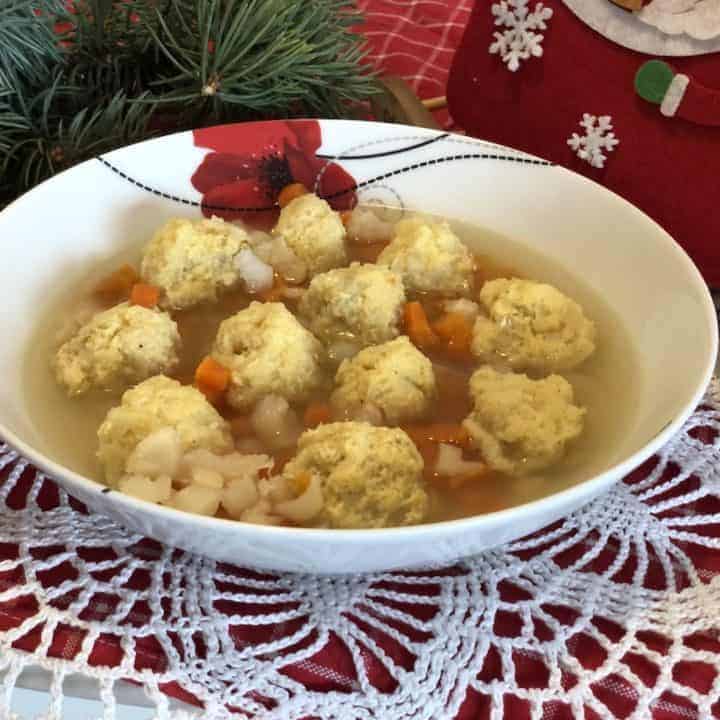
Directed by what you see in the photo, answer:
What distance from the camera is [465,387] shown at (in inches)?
33.2

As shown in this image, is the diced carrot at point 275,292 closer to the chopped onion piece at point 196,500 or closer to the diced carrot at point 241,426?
the diced carrot at point 241,426

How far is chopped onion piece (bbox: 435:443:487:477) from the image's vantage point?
75cm

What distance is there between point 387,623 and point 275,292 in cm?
41

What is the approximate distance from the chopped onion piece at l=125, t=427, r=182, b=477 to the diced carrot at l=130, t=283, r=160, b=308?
0.78 ft

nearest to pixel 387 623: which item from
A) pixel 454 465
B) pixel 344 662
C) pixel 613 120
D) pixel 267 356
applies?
pixel 344 662

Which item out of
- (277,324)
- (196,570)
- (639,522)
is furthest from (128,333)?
(639,522)

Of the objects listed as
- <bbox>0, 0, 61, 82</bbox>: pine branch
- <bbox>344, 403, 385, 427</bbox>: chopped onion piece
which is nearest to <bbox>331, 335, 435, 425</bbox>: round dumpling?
<bbox>344, 403, 385, 427</bbox>: chopped onion piece

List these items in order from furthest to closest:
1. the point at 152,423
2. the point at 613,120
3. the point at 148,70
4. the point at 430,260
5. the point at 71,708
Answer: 1. the point at 148,70
2. the point at 613,120
3. the point at 430,260
4. the point at 152,423
5. the point at 71,708

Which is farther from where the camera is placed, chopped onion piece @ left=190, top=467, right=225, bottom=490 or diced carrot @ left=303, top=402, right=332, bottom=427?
diced carrot @ left=303, top=402, right=332, bottom=427

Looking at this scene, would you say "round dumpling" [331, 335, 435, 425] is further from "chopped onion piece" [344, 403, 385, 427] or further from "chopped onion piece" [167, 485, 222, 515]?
"chopped onion piece" [167, 485, 222, 515]

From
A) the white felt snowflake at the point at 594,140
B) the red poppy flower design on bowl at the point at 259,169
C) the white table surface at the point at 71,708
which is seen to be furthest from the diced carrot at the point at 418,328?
the white table surface at the point at 71,708

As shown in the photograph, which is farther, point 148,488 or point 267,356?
point 267,356

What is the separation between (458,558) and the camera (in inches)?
25.6

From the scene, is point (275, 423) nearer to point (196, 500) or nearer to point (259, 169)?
point (196, 500)
